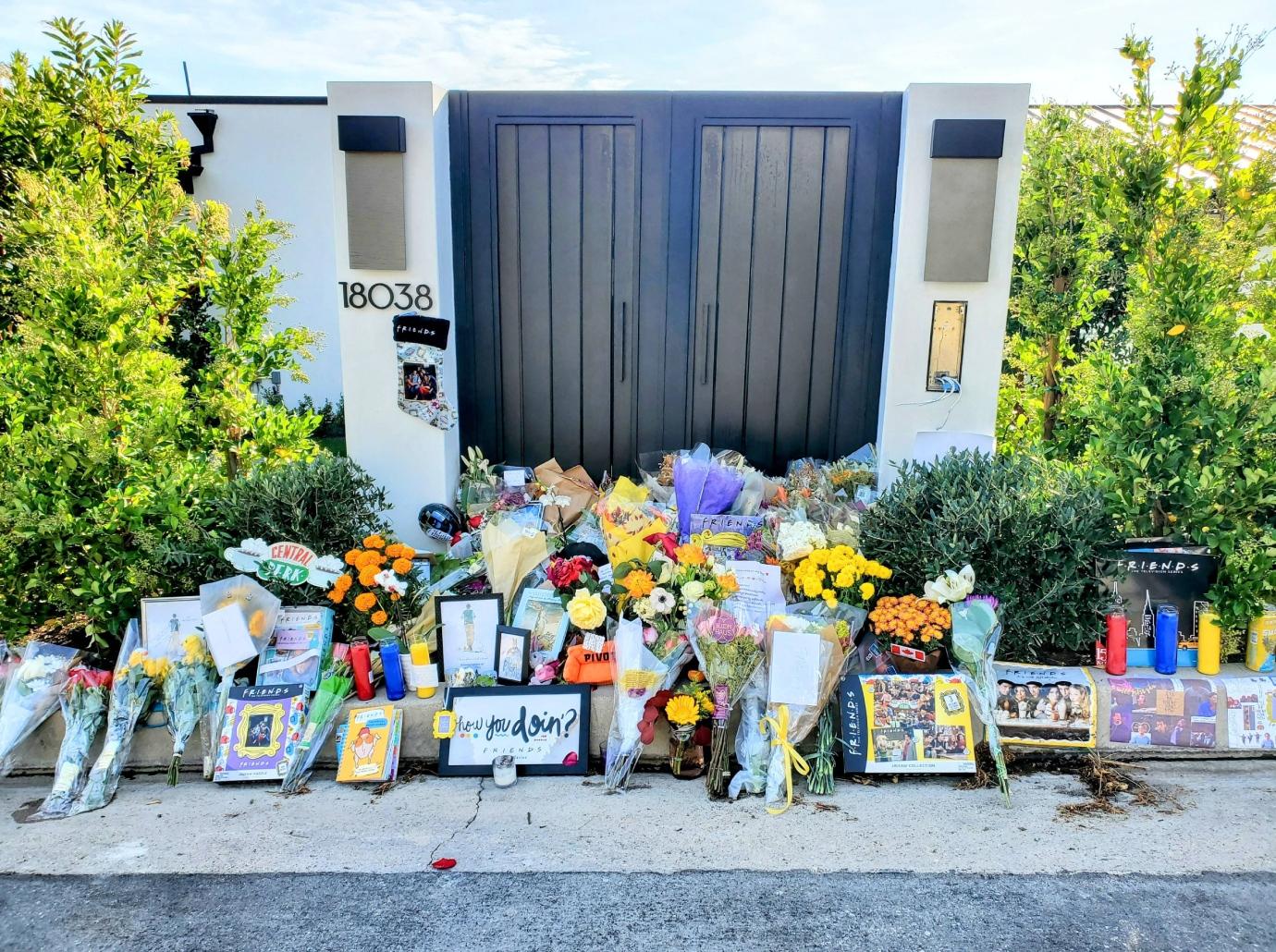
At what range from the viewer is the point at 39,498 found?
352 centimetres

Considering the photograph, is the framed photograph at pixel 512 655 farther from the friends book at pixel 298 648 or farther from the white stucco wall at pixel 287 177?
the white stucco wall at pixel 287 177

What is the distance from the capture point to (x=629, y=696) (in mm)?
3270

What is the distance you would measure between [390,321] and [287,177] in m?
5.80

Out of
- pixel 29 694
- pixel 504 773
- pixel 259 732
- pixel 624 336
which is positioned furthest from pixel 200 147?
pixel 504 773

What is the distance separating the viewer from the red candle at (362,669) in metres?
3.60

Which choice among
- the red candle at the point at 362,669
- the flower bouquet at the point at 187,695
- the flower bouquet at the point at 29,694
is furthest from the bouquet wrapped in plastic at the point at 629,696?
the flower bouquet at the point at 29,694

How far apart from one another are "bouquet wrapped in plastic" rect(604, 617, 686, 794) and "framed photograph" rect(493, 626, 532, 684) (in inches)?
20.2

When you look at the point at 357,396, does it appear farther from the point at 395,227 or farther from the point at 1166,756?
the point at 1166,756

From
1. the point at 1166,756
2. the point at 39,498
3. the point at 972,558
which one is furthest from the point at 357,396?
the point at 1166,756

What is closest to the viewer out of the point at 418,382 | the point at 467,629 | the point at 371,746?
the point at 371,746

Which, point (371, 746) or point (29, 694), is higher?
point (29, 694)

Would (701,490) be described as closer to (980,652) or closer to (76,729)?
(980,652)

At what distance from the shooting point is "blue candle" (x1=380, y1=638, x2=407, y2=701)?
3.59m

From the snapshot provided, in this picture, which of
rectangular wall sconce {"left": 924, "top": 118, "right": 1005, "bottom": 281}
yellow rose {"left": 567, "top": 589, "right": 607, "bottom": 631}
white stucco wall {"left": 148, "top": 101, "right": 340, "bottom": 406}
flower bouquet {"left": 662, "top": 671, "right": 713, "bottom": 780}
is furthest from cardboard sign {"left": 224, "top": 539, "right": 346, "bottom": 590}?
white stucco wall {"left": 148, "top": 101, "right": 340, "bottom": 406}
